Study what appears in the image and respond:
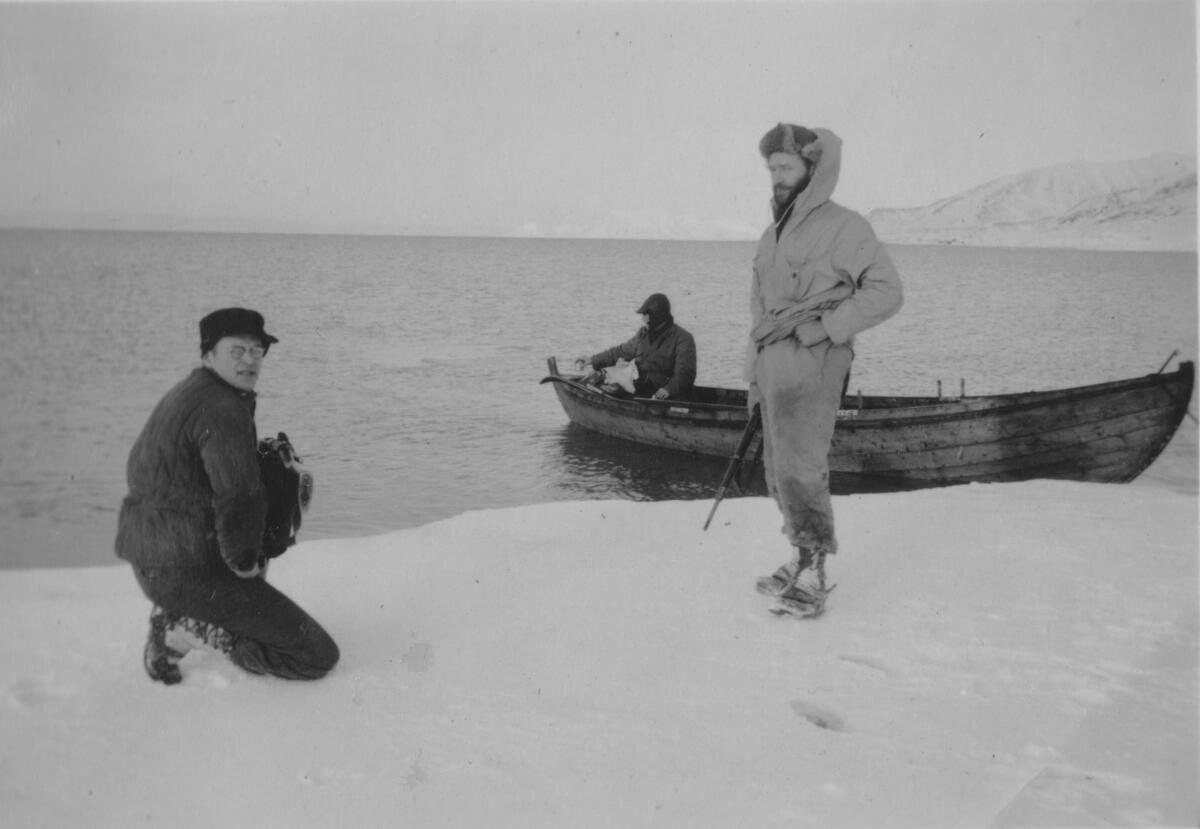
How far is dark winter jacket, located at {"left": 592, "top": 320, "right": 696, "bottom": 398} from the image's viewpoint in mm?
10781

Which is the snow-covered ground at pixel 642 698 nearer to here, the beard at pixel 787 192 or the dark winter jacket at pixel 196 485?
the dark winter jacket at pixel 196 485

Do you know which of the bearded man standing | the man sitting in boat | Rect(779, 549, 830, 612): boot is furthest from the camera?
the man sitting in boat

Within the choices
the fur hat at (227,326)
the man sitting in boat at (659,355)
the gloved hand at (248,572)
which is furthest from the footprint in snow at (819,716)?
the man sitting in boat at (659,355)

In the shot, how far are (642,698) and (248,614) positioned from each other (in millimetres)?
1417

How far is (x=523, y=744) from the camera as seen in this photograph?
2.75 m

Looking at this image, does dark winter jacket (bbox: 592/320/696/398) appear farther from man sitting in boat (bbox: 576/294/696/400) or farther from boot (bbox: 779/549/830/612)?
boot (bbox: 779/549/830/612)

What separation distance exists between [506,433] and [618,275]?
68362mm

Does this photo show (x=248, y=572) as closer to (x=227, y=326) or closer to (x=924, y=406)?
(x=227, y=326)

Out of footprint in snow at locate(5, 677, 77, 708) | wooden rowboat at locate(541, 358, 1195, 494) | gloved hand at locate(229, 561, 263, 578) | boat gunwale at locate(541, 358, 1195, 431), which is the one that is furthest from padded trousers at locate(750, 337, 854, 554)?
wooden rowboat at locate(541, 358, 1195, 494)

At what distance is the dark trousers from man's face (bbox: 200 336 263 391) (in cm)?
66

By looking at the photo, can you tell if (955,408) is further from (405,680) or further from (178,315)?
(178,315)

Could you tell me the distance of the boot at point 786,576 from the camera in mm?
3801

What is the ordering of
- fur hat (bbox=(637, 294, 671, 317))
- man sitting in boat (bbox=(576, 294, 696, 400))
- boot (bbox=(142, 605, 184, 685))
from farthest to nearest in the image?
man sitting in boat (bbox=(576, 294, 696, 400)), fur hat (bbox=(637, 294, 671, 317)), boot (bbox=(142, 605, 184, 685))

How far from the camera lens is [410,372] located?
22.1 m
